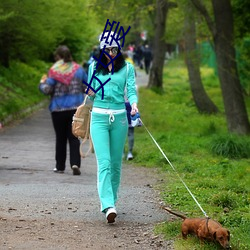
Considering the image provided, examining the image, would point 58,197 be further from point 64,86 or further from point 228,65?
point 228,65

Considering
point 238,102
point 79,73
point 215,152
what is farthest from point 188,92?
point 79,73

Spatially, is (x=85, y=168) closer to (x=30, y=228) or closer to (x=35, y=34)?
(x=30, y=228)

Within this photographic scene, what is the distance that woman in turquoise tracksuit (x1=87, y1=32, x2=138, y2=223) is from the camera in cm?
745

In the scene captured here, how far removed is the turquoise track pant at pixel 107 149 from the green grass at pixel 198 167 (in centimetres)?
63

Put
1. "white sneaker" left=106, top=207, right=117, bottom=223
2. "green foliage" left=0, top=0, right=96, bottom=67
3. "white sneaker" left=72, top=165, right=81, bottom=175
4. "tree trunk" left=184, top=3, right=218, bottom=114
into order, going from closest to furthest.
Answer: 1. "white sneaker" left=106, top=207, right=117, bottom=223
2. "white sneaker" left=72, top=165, right=81, bottom=175
3. "green foliage" left=0, top=0, right=96, bottom=67
4. "tree trunk" left=184, top=3, right=218, bottom=114

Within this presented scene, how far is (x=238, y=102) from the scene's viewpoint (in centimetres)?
1662

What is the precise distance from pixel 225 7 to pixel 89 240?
1018 cm

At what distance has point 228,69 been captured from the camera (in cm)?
1647

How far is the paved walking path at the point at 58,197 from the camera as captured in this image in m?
7.30

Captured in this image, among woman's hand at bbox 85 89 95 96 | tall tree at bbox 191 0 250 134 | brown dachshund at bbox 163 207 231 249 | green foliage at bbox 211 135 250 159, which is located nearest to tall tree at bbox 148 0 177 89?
tall tree at bbox 191 0 250 134

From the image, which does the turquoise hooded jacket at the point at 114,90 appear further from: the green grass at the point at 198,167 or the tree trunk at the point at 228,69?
the tree trunk at the point at 228,69

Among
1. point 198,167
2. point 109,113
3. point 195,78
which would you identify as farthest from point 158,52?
point 109,113

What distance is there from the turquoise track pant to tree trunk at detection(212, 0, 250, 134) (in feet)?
29.6

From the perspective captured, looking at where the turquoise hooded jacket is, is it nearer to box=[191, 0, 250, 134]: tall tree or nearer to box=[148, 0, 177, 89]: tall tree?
box=[191, 0, 250, 134]: tall tree
